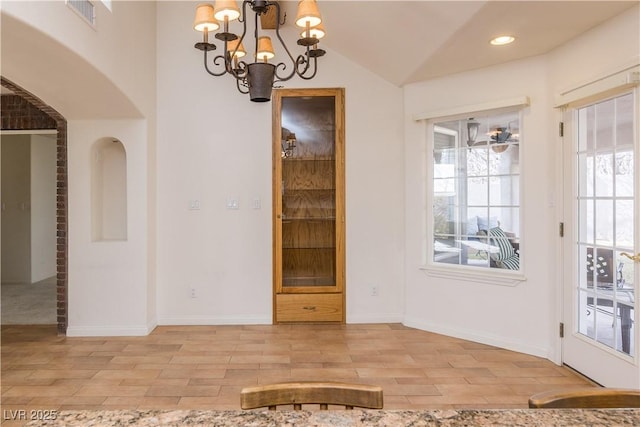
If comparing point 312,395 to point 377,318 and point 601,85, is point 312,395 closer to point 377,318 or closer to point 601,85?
point 601,85

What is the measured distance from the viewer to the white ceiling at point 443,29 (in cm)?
262

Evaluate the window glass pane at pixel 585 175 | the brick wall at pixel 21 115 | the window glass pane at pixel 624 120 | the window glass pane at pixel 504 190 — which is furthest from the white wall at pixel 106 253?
the window glass pane at pixel 624 120

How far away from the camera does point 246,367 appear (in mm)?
3168

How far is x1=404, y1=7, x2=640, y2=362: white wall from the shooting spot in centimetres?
304

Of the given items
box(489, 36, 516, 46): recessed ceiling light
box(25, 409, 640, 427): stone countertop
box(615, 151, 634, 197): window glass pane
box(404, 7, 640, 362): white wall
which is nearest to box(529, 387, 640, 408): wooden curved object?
box(25, 409, 640, 427): stone countertop

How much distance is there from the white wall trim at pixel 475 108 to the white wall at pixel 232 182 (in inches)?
Result: 14.6

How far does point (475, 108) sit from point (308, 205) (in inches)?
76.0

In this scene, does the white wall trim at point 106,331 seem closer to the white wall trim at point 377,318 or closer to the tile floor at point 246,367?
the tile floor at point 246,367

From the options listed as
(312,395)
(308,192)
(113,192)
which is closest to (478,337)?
(308,192)

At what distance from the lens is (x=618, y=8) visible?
2533 mm

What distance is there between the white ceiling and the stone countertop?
247 cm

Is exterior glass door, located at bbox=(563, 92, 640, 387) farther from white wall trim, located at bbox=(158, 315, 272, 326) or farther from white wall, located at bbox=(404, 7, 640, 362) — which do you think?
white wall trim, located at bbox=(158, 315, 272, 326)

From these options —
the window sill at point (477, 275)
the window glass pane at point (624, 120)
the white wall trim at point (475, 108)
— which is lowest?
the window sill at point (477, 275)

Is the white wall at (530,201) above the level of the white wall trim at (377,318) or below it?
above
